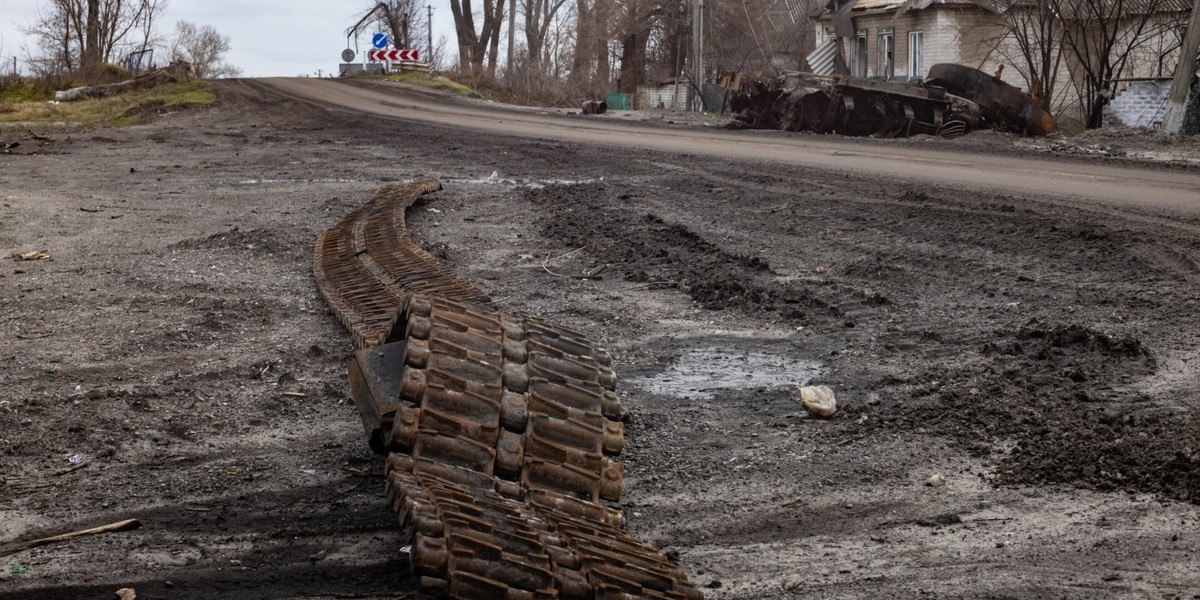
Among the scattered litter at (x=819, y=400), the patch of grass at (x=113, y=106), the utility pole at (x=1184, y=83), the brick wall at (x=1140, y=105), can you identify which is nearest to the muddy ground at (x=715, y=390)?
the scattered litter at (x=819, y=400)

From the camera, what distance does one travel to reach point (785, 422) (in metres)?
5.35

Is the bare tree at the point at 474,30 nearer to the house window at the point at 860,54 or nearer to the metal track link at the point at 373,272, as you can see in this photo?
the house window at the point at 860,54

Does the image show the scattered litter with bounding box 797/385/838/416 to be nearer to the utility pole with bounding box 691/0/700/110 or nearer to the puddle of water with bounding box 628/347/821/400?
the puddle of water with bounding box 628/347/821/400

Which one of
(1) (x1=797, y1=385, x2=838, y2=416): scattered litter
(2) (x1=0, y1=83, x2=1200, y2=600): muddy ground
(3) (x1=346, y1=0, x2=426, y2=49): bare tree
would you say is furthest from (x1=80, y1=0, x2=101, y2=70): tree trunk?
(1) (x1=797, y1=385, x2=838, y2=416): scattered litter

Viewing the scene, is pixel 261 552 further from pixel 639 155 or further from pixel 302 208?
pixel 639 155

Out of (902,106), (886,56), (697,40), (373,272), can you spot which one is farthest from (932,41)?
(373,272)

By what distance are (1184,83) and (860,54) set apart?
95.1ft

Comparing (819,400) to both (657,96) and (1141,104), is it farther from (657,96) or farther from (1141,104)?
(657,96)

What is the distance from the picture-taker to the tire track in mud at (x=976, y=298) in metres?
4.82

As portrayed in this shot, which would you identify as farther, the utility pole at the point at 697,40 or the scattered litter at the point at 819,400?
the utility pole at the point at 697,40

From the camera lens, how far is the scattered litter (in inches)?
212

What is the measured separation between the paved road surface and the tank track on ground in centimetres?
922

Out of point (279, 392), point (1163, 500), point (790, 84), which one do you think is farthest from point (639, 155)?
point (1163, 500)

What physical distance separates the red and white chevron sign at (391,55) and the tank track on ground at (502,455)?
4638 centimetres
